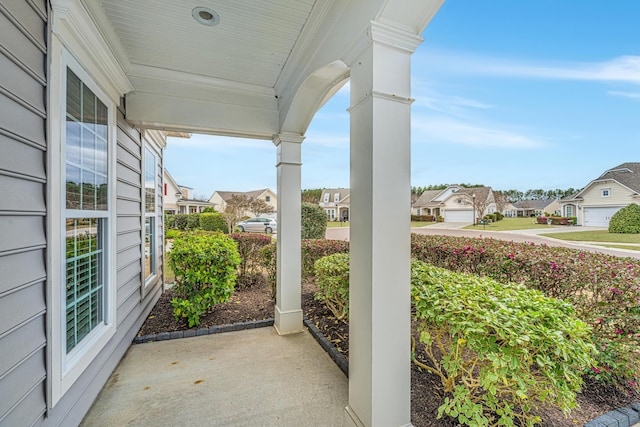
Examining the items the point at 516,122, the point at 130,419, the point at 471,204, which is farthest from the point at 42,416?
the point at 471,204

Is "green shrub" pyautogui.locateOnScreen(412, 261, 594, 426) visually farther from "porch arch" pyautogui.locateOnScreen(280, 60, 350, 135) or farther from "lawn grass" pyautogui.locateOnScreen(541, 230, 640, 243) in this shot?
"porch arch" pyautogui.locateOnScreen(280, 60, 350, 135)

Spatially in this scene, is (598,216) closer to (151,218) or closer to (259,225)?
(151,218)

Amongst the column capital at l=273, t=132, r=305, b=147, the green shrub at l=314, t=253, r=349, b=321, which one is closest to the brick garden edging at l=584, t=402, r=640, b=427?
the green shrub at l=314, t=253, r=349, b=321

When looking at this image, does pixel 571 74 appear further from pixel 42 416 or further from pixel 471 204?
pixel 42 416

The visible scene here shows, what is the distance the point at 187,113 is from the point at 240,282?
2.96 meters

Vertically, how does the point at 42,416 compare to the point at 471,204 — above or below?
below

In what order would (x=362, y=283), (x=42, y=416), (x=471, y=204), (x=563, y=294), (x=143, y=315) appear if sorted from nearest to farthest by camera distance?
(x=42, y=416) < (x=362, y=283) < (x=563, y=294) < (x=143, y=315) < (x=471, y=204)

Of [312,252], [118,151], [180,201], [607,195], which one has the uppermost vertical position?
[180,201]

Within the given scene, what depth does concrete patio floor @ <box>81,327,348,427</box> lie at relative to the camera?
6.07ft

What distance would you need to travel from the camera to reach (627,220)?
243 centimetres

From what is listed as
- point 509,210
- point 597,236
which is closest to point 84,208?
point 597,236

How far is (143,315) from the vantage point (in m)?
3.37

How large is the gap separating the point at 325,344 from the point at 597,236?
122 inches

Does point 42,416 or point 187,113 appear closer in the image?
point 42,416
